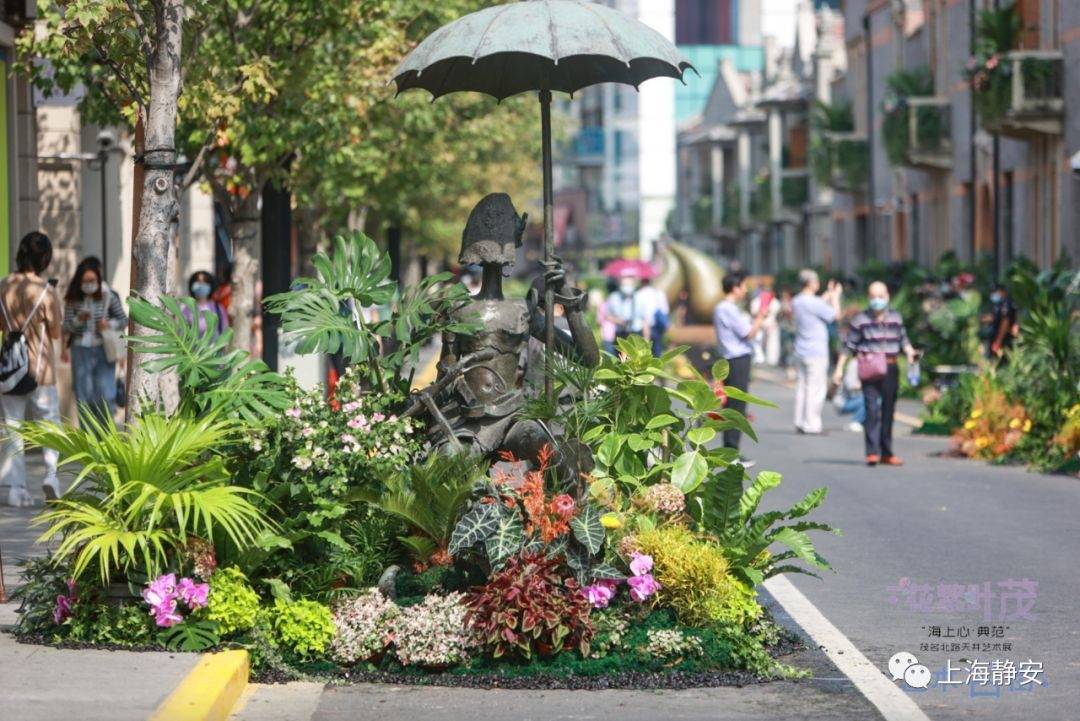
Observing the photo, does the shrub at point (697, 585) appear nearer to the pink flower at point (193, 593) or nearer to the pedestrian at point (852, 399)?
the pink flower at point (193, 593)

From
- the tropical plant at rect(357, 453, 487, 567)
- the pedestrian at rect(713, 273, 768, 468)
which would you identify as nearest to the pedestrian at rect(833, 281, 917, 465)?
the pedestrian at rect(713, 273, 768, 468)

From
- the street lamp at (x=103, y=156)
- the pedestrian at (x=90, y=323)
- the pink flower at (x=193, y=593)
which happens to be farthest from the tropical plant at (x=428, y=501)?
the street lamp at (x=103, y=156)

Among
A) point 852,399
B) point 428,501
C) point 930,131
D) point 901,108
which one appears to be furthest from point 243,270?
point 901,108

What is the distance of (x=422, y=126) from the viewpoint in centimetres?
2472

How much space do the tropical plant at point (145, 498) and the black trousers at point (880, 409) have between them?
10487mm

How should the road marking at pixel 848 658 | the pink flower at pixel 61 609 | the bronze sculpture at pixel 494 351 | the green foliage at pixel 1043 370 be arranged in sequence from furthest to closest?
the green foliage at pixel 1043 370, the bronze sculpture at pixel 494 351, the pink flower at pixel 61 609, the road marking at pixel 848 658

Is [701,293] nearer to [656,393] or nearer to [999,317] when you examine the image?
[999,317]

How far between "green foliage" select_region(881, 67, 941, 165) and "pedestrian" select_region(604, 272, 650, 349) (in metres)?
14.2

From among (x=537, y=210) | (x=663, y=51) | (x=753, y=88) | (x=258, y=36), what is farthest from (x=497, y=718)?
(x=753, y=88)

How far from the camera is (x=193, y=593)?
28.6 feet

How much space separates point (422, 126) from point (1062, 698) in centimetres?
1734

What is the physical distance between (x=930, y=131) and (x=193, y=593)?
3344cm

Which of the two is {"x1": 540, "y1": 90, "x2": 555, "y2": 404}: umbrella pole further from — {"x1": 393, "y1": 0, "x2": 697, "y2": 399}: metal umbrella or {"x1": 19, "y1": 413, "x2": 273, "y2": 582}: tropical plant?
{"x1": 19, "y1": 413, "x2": 273, "y2": 582}: tropical plant

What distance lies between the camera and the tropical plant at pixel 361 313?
985cm
